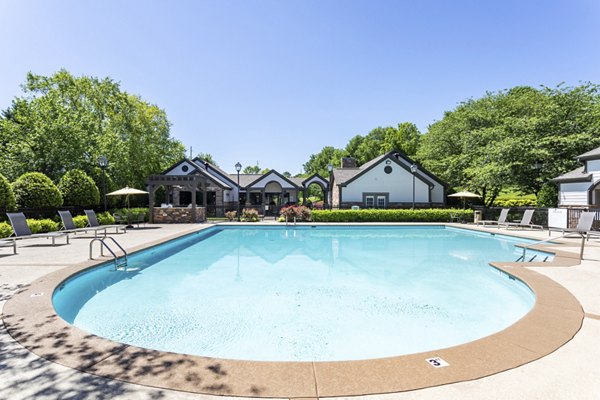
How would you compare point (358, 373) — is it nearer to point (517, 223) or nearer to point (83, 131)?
point (517, 223)

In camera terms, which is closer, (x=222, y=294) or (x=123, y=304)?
(x=123, y=304)

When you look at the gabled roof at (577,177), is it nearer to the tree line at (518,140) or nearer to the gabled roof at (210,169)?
the tree line at (518,140)

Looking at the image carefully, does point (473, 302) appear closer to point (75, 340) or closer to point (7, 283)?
point (75, 340)

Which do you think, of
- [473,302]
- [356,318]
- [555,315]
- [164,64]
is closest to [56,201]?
[164,64]

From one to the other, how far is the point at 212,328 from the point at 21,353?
2689 mm

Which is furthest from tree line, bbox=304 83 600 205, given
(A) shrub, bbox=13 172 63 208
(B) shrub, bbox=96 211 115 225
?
(A) shrub, bbox=13 172 63 208

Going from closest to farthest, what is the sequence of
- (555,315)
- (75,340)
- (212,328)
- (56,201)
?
(75,340) → (555,315) → (212,328) → (56,201)

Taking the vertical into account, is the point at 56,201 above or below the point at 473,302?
above

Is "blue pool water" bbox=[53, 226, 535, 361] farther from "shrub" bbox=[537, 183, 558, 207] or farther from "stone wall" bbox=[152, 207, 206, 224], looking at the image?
"shrub" bbox=[537, 183, 558, 207]

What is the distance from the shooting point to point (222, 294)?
7.76m

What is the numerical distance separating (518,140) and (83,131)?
33024mm

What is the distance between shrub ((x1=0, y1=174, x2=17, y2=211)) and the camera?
1496cm

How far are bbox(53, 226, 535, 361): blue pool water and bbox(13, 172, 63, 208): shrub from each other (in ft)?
31.4

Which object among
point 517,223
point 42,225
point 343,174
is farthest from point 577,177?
point 42,225
